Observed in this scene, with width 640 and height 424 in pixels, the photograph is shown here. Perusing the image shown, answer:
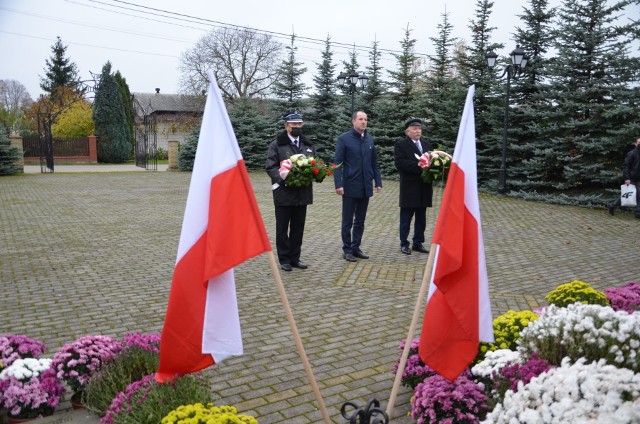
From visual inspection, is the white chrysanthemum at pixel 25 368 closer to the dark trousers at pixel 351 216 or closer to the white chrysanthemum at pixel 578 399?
the white chrysanthemum at pixel 578 399

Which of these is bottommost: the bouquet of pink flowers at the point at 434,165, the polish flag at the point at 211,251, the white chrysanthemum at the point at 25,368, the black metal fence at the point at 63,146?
the white chrysanthemum at the point at 25,368

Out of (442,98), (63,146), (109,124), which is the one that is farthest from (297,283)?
(109,124)

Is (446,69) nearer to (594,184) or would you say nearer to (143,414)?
(594,184)

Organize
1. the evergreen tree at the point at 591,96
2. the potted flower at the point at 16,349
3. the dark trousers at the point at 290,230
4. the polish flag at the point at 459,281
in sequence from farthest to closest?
the evergreen tree at the point at 591,96 → the dark trousers at the point at 290,230 → the potted flower at the point at 16,349 → the polish flag at the point at 459,281

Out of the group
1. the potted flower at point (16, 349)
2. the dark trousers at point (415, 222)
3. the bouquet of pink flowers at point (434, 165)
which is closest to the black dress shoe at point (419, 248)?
the dark trousers at point (415, 222)

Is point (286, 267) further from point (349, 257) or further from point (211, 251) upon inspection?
point (211, 251)

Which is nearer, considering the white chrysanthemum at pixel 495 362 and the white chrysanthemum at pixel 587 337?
the white chrysanthemum at pixel 587 337

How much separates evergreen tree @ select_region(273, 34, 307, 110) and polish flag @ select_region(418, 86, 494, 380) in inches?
1159

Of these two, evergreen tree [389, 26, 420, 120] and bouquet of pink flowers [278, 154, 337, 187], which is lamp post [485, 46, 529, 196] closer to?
evergreen tree [389, 26, 420, 120]

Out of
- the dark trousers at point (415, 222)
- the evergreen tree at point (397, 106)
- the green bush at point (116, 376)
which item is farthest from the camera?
the evergreen tree at point (397, 106)

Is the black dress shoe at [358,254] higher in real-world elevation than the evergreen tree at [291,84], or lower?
lower

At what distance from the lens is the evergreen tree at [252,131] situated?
3148 centimetres

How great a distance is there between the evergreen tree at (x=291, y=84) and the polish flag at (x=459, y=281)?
29444 mm

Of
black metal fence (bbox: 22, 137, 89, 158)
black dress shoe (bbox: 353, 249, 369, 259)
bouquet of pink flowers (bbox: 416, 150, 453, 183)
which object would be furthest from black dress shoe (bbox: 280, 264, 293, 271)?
black metal fence (bbox: 22, 137, 89, 158)
